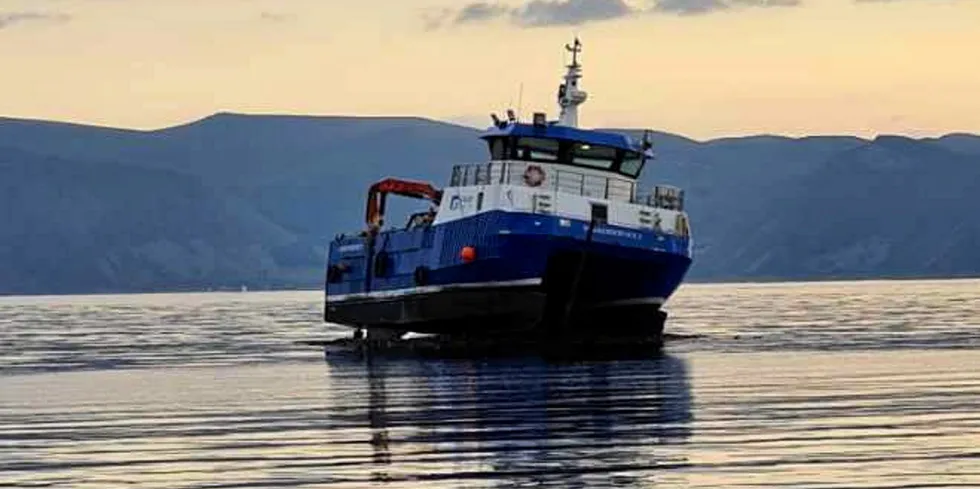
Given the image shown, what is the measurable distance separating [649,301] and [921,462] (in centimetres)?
3940

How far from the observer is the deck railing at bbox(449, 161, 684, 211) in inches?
2505

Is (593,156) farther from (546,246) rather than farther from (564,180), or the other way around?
(546,246)

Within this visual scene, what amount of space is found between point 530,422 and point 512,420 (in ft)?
2.13

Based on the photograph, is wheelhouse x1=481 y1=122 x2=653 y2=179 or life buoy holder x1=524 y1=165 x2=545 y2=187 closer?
life buoy holder x1=524 y1=165 x2=545 y2=187

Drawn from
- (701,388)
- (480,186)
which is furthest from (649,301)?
(701,388)

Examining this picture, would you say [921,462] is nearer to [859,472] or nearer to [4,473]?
[859,472]

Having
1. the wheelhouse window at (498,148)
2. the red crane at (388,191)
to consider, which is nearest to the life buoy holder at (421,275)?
the wheelhouse window at (498,148)

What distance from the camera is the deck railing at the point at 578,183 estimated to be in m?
63.6

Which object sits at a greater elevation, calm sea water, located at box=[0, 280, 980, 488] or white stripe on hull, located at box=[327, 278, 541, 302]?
white stripe on hull, located at box=[327, 278, 541, 302]

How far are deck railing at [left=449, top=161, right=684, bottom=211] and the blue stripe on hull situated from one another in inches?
65.5

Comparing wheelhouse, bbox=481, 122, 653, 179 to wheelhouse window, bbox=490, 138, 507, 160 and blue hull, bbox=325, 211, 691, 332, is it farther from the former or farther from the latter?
blue hull, bbox=325, 211, 691, 332

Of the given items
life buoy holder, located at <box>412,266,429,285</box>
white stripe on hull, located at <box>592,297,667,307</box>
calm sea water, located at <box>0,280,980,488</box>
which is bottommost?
calm sea water, located at <box>0,280,980,488</box>

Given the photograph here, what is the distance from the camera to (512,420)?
32.2 metres

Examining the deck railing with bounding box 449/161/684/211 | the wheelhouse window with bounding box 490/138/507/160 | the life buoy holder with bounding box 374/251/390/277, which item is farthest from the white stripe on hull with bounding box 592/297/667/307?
the life buoy holder with bounding box 374/251/390/277
